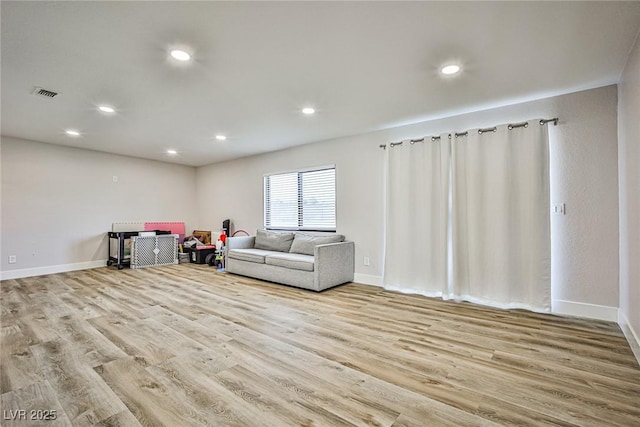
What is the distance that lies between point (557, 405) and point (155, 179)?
7.71 meters

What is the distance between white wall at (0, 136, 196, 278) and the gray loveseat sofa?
2.86 m

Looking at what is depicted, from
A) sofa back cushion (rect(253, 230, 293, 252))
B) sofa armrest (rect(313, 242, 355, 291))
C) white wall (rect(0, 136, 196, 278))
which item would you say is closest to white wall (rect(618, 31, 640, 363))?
sofa armrest (rect(313, 242, 355, 291))

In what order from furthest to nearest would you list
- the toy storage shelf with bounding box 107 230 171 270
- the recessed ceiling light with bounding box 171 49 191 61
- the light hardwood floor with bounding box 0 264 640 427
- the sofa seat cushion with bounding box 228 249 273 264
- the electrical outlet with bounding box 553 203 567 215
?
the toy storage shelf with bounding box 107 230 171 270 → the sofa seat cushion with bounding box 228 249 273 264 → the electrical outlet with bounding box 553 203 567 215 → the recessed ceiling light with bounding box 171 49 191 61 → the light hardwood floor with bounding box 0 264 640 427

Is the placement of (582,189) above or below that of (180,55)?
below

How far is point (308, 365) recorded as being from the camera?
2105mm

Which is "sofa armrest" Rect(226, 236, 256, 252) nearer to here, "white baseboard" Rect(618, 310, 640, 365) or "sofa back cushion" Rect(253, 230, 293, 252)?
"sofa back cushion" Rect(253, 230, 293, 252)

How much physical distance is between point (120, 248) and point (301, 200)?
3.83 metres

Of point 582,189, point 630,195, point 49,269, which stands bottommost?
point 49,269

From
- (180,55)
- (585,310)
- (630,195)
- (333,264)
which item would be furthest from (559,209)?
(180,55)

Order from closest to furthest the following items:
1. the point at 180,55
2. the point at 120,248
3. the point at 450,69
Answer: the point at 180,55 → the point at 450,69 → the point at 120,248

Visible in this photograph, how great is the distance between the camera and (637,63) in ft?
7.17

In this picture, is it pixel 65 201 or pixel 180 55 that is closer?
pixel 180 55

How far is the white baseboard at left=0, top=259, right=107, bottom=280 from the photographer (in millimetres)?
4934

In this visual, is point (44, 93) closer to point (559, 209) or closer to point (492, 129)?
point (492, 129)
